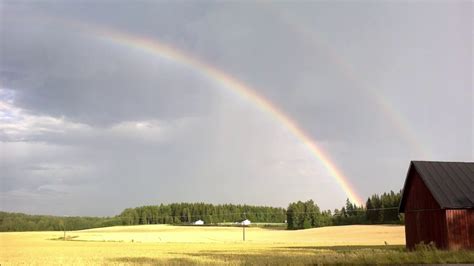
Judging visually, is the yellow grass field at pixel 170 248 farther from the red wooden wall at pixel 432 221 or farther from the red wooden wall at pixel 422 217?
the red wooden wall at pixel 432 221

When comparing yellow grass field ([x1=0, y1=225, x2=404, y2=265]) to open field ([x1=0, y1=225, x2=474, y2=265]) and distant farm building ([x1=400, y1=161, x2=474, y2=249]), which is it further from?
distant farm building ([x1=400, y1=161, x2=474, y2=249])

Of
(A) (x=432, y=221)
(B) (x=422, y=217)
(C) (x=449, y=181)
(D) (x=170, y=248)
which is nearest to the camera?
(A) (x=432, y=221)

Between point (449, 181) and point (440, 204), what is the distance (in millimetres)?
3305

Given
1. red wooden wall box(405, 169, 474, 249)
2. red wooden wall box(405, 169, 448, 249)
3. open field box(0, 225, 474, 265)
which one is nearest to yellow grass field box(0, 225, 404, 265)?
open field box(0, 225, 474, 265)

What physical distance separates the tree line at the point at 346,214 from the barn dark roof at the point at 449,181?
10160cm

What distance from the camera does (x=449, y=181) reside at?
4097 cm

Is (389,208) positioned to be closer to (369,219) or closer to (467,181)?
(369,219)

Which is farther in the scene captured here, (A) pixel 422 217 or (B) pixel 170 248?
(B) pixel 170 248

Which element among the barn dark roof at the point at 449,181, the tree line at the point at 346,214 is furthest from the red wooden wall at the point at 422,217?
the tree line at the point at 346,214

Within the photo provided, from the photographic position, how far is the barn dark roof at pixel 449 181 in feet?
128

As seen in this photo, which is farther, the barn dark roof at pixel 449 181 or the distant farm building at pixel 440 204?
the barn dark roof at pixel 449 181

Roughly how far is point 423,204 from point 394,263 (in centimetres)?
1632

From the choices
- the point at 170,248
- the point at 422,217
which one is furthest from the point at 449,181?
the point at 170,248

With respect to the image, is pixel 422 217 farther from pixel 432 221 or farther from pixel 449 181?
pixel 449 181
